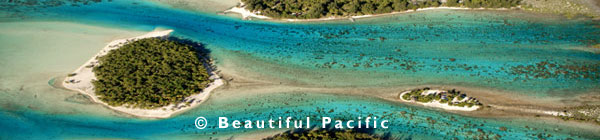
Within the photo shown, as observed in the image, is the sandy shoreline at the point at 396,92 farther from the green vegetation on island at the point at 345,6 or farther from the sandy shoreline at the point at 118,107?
the green vegetation on island at the point at 345,6

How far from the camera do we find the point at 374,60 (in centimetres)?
5316

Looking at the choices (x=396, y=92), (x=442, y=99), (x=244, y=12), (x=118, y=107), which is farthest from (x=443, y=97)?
(x=118, y=107)

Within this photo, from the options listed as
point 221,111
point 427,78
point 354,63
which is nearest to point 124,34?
point 221,111

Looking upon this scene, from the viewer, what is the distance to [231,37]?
59.6 m

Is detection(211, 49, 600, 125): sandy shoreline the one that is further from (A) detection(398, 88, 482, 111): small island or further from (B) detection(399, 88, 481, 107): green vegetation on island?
(B) detection(399, 88, 481, 107): green vegetation on island

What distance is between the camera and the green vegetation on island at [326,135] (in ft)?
126

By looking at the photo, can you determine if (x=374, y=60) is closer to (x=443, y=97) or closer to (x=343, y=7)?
(x=443, y=97)

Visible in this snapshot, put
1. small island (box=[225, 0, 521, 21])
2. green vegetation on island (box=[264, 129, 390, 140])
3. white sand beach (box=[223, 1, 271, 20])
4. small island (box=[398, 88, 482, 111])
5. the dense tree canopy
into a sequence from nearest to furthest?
green vegetation on island (box=[264, 129, 390, 140]) → small island (box=[398, 88, 482, 111]) → the dense tree canopy → small island (box=[225, 0, 521, 21]) → white sand beach (box=[223, 1, 271, 20])

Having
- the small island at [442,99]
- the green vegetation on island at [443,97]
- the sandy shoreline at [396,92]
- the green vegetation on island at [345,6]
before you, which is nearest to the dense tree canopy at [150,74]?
the sandy shoreline at [396,92]

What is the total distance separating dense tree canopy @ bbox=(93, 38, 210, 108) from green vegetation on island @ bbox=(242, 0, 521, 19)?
17.2 meters

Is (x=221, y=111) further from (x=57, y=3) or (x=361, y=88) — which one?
(x=57, y=3)

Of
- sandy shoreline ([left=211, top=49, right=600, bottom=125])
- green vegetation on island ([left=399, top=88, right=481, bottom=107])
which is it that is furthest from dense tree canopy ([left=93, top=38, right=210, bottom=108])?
green vegetation on island ([left=399, top=88, right=481, bottom=107])

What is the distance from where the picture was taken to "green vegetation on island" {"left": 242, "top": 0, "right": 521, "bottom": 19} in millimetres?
64625

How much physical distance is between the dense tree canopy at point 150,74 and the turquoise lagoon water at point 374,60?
9.53 ft
